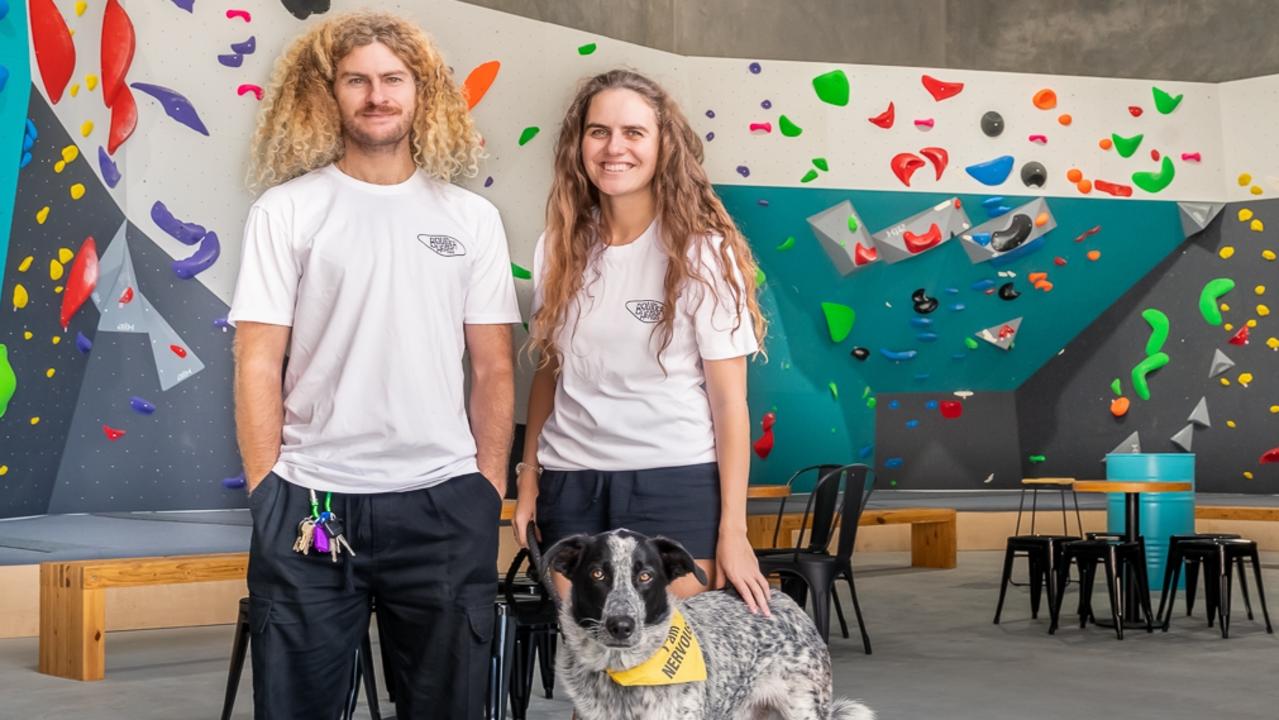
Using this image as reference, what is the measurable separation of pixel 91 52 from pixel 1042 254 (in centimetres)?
652

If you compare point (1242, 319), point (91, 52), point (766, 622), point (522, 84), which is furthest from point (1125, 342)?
point (766, 622)

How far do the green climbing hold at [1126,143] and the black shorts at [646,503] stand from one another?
860 cm

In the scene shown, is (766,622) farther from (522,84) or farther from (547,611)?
(522,84)

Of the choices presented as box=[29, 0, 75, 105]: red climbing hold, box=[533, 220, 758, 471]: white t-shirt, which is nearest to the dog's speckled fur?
box=[533, 220, 758, 471]: white t-shirt

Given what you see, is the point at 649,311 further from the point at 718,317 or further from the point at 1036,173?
the point at 1036,173

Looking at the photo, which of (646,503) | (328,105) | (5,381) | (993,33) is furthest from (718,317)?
(993,33)

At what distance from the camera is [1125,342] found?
33.4 feet

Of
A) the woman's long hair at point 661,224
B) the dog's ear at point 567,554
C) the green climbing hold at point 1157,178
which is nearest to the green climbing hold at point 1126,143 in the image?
the green climbing hold at point 1157,178

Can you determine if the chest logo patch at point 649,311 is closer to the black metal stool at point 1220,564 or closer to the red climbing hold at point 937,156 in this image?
the black metal stool at point 1220,564

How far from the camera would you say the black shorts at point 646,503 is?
6.92 feet

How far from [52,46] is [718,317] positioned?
5.16 m

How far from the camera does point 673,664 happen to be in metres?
2.14

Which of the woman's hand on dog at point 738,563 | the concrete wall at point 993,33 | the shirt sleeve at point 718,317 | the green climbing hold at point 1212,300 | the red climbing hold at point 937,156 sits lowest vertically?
the woman's hand on dog at point 738,563

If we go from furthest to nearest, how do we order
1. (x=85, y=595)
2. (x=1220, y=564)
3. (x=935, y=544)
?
1. (x=935, y=544)
2. (x=1220, y=564)
3. (x=85, y=595)
